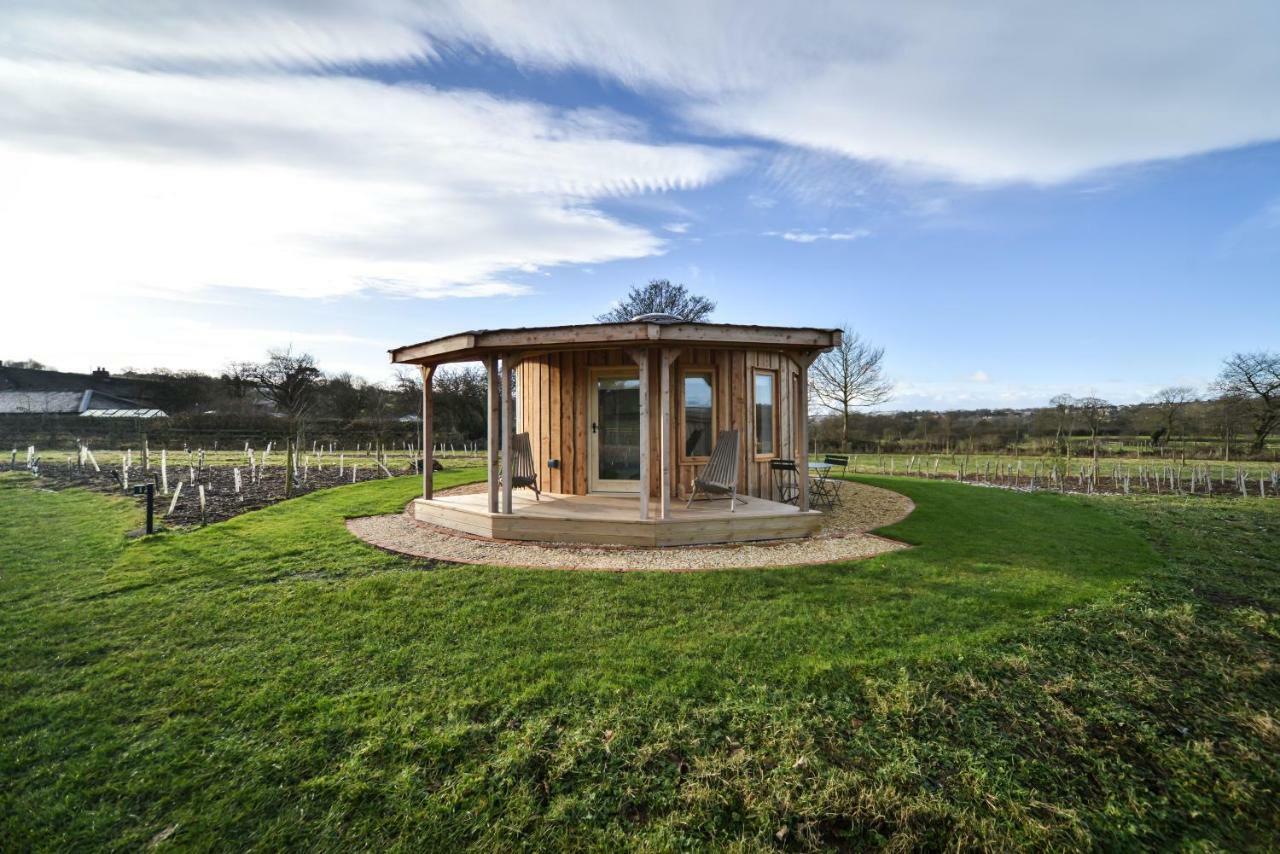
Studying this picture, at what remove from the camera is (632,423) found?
7.82 m

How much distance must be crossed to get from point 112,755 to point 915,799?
3.36 m

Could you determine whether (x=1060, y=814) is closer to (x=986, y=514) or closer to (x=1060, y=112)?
(x=986, y=514)

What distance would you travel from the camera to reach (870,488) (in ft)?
35.5

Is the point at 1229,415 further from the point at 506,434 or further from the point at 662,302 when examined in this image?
the point at 506,434

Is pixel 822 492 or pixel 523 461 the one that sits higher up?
pixel 523 461

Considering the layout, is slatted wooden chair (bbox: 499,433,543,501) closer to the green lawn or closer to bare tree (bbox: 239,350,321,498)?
the green lawn

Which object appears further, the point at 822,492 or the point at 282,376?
the point at 282,376

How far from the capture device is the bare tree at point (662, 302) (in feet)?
85.1

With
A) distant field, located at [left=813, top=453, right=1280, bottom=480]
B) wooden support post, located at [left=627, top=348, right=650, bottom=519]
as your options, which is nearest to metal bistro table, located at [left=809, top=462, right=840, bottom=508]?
wooden support post, located at [left=627, top=348, right=650, bottom=519]

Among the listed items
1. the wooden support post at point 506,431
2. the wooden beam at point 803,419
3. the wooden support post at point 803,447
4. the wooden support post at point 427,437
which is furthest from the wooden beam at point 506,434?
the wooden support post at point 803,447

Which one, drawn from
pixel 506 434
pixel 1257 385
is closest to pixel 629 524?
pixel 506 434

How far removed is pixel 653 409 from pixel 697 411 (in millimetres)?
733

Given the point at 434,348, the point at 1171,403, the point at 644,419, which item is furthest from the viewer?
the point at 1171,403

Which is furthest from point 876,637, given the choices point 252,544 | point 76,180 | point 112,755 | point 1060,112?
point 76,180
